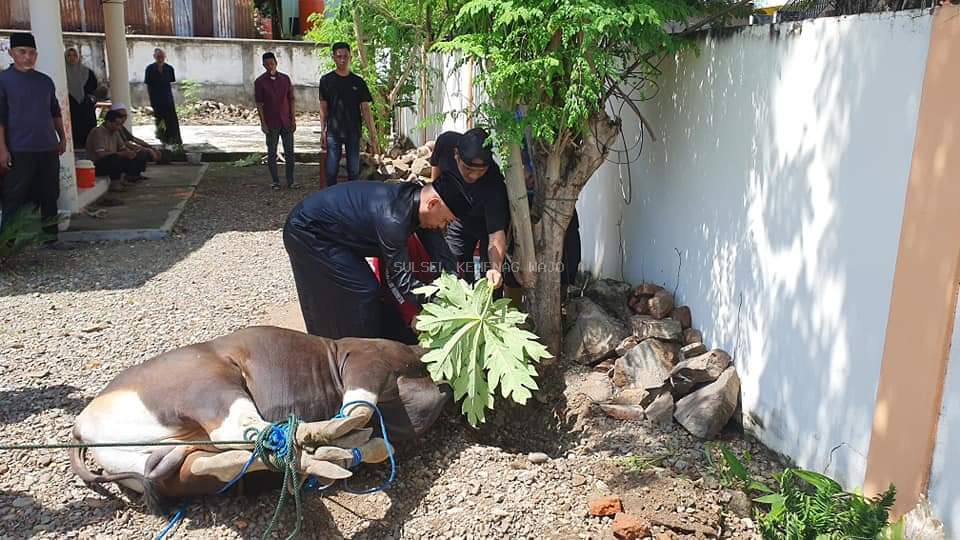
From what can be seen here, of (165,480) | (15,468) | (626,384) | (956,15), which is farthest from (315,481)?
(956,15)

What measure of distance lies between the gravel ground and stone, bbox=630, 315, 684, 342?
367 millimetres

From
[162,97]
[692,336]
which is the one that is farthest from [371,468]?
[162,97]

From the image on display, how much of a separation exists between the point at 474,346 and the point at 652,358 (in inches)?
45.4

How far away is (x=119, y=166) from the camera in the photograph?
11.9 metres

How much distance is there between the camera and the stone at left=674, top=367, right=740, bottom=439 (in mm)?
4246

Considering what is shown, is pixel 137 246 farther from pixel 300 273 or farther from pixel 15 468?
pixel 15 468

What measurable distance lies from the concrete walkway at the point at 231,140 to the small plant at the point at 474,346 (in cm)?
1126

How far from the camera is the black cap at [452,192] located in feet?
16.3

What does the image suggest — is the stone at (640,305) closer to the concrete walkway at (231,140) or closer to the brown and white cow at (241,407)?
the brown and white cow at (241,407)

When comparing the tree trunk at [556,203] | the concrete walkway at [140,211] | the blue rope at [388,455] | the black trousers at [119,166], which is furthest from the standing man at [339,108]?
the blue rope at [388,455]

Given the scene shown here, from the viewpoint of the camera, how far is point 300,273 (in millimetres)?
5066

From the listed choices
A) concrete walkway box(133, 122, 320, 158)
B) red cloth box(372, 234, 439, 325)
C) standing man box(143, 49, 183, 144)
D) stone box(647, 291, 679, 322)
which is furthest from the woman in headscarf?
stone box(647, 291, 679, 322)

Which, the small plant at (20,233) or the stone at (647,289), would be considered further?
the small plant at (20,233)

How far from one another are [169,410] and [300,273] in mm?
1544
